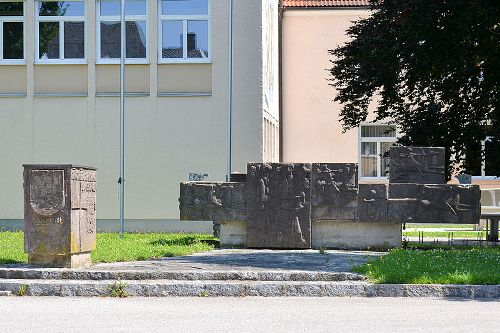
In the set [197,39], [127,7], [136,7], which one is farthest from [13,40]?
[197,39]

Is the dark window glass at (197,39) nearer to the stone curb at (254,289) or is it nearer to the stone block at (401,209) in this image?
the stone block at (401,209)

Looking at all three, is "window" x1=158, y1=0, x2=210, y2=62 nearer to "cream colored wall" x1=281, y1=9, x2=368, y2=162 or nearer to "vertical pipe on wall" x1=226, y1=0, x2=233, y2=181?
"vertical pipe on wall" x1=226, y1=0, x2=233, y2=181

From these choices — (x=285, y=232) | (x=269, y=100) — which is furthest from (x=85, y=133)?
(x=285, y=232)

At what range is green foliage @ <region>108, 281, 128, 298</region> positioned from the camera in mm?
12727

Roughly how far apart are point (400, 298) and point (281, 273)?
5.59 ft

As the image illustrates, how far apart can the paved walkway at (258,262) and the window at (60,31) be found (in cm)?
1273

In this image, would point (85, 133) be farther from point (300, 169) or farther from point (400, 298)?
point (400, 298)

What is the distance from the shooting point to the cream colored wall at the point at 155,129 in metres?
28.5

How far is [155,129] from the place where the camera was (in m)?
28.5

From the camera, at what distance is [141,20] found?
28.9 m

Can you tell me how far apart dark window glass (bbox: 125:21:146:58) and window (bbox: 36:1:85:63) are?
1.25m

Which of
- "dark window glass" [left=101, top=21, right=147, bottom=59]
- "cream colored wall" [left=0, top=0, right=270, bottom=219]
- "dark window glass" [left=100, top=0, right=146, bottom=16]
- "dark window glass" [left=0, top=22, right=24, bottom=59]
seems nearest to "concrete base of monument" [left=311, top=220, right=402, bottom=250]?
"cream colored wall" [left=0, top=0, right=270, bottom=219]

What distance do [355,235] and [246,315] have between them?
854cm

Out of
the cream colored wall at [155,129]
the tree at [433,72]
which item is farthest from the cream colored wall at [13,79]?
the tree at [433,72]
